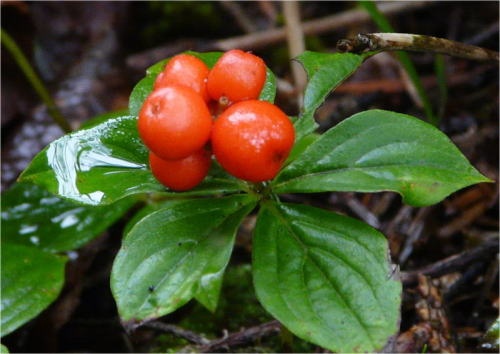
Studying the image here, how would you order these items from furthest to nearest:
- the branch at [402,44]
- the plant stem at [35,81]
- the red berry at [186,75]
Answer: the plant stem at [35,81] < the branch at [402,44] < the red berry at [186,75]

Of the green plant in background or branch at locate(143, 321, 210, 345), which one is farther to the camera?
branch at locate(143, 321, 210, 345)

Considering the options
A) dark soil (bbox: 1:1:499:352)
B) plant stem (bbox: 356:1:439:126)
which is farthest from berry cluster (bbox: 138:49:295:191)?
plant stem (bbox: 356:1:439:126)

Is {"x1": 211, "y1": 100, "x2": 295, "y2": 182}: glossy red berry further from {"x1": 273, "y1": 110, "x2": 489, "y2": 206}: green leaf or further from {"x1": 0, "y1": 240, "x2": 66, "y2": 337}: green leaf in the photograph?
{"x1": 0, "y1": 240, "x2": 66, "y2": 337}: green leaf

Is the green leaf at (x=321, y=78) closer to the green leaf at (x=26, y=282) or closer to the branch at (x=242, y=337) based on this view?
the branch at (x=242, y=337)

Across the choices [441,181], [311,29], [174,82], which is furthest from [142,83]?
[311,29]

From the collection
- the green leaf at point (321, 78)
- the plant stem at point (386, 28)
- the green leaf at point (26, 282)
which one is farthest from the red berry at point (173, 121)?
the plant stem at point (386, 28)

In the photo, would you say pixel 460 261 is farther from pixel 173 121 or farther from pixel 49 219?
pixel 49 219
